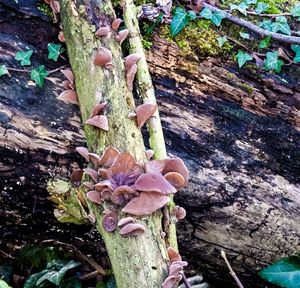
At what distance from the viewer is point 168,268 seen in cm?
196

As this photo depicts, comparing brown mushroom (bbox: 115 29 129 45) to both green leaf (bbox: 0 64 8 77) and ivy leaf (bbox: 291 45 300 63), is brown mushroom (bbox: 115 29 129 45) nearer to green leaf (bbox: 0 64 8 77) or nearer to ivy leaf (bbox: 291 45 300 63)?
green leaf (bbox: 0 64 8 77)

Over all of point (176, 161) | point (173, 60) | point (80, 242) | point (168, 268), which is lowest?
point (80, 242)

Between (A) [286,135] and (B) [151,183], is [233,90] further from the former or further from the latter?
(B) [151,183]

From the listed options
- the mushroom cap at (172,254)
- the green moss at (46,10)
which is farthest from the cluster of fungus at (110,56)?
the mushroom cap at (172,254)

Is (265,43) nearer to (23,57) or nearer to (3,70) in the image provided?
(23,57)

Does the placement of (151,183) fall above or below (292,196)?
above

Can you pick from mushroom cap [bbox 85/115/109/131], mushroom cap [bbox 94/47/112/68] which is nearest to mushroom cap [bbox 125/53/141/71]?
mushroom cap [bbox 94/47/112/68]

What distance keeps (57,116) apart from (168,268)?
110 cm

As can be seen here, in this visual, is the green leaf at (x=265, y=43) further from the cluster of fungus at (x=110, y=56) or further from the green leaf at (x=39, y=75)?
the green leaf at (x=39, y=75)

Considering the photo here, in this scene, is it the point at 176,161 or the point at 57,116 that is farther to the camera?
the point at 57,116

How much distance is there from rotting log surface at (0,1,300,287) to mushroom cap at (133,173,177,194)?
0.67 metres

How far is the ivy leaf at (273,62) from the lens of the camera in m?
2.75

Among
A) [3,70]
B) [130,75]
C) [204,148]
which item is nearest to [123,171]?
[130,75]

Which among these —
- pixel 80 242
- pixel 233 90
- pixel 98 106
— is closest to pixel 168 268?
pixel 98 106
